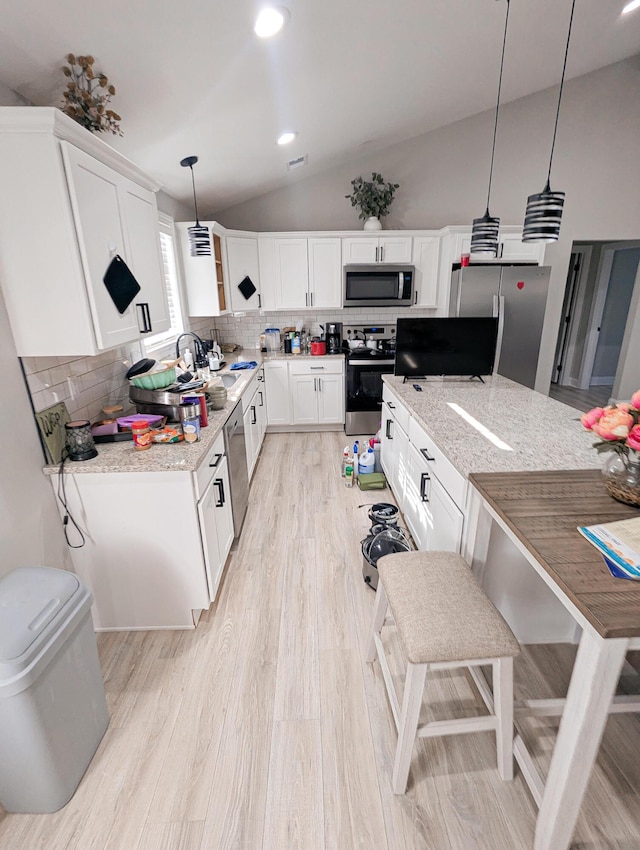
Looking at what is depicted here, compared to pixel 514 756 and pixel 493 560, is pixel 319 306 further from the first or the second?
pixel 514 756

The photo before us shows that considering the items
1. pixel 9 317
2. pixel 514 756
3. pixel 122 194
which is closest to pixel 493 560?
pixel 514 756

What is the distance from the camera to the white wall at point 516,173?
4246mm

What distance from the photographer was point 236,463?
2607 millimetres

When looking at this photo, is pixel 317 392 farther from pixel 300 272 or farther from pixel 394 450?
pixel 394 450

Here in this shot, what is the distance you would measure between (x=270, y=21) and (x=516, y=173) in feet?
12.2

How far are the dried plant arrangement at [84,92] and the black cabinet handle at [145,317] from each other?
0.73 m

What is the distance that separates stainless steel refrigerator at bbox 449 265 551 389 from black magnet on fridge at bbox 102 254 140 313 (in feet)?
10.5

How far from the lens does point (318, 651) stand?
1.88m

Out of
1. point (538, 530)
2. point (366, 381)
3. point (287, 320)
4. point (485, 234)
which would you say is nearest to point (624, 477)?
point (538, 530)

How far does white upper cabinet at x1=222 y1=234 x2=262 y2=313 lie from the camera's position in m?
4.10

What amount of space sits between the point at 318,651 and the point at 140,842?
0.87 m

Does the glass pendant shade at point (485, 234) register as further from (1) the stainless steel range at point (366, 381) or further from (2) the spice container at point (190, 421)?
(2) the spice container at point (190, 421)

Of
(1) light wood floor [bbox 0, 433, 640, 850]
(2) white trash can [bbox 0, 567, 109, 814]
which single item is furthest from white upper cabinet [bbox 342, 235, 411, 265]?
(2) white trash can [bbox 0, 567, 109, 814]

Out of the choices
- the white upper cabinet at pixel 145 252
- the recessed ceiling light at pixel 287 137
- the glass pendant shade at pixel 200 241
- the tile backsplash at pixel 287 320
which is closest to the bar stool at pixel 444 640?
the white upper cabinet at pixel 145 252
